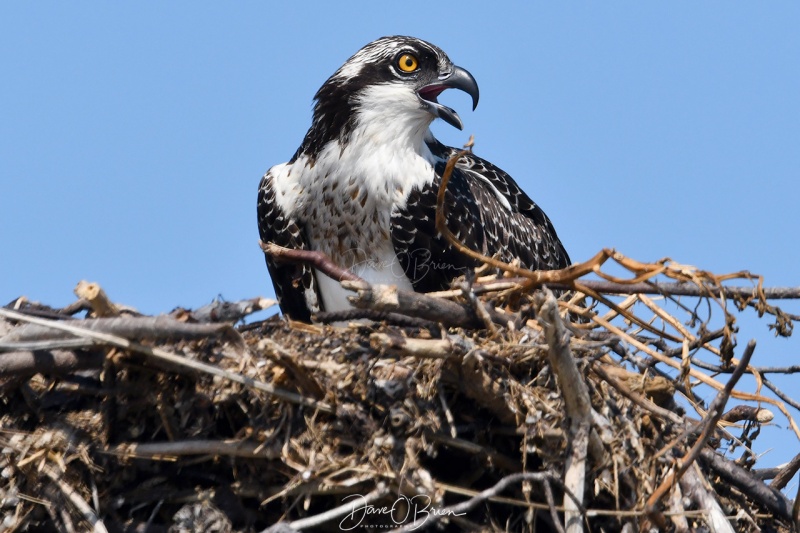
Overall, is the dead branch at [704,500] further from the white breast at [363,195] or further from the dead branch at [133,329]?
the white breast at [363,195]

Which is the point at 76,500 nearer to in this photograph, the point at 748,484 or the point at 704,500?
the point at 704,500

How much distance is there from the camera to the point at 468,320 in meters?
5.64

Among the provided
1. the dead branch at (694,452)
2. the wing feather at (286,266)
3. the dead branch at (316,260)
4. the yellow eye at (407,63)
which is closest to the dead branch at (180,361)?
the dead branch at (316,260)

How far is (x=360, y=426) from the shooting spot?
524 centimetres

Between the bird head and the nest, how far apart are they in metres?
2.09

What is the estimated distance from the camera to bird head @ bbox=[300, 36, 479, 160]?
7.42 m

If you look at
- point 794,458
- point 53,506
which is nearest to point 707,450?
point 794,458

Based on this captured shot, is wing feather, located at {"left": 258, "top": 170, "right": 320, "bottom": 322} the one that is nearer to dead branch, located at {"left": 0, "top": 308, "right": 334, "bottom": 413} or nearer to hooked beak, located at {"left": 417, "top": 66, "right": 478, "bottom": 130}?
hooked beak, located at {"left": 417, "top": 66, "right": 478, "bottom": 130}

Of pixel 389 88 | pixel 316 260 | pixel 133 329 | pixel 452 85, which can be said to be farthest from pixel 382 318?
pixel 452 85

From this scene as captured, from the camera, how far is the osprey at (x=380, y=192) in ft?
23.6

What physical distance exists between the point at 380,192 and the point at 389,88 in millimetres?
705

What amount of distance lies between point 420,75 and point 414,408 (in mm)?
2926

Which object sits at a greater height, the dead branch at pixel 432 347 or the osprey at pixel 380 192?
the osprey at pixel 380 192

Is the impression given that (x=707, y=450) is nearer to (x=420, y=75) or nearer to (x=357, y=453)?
(x=357, y=453)
